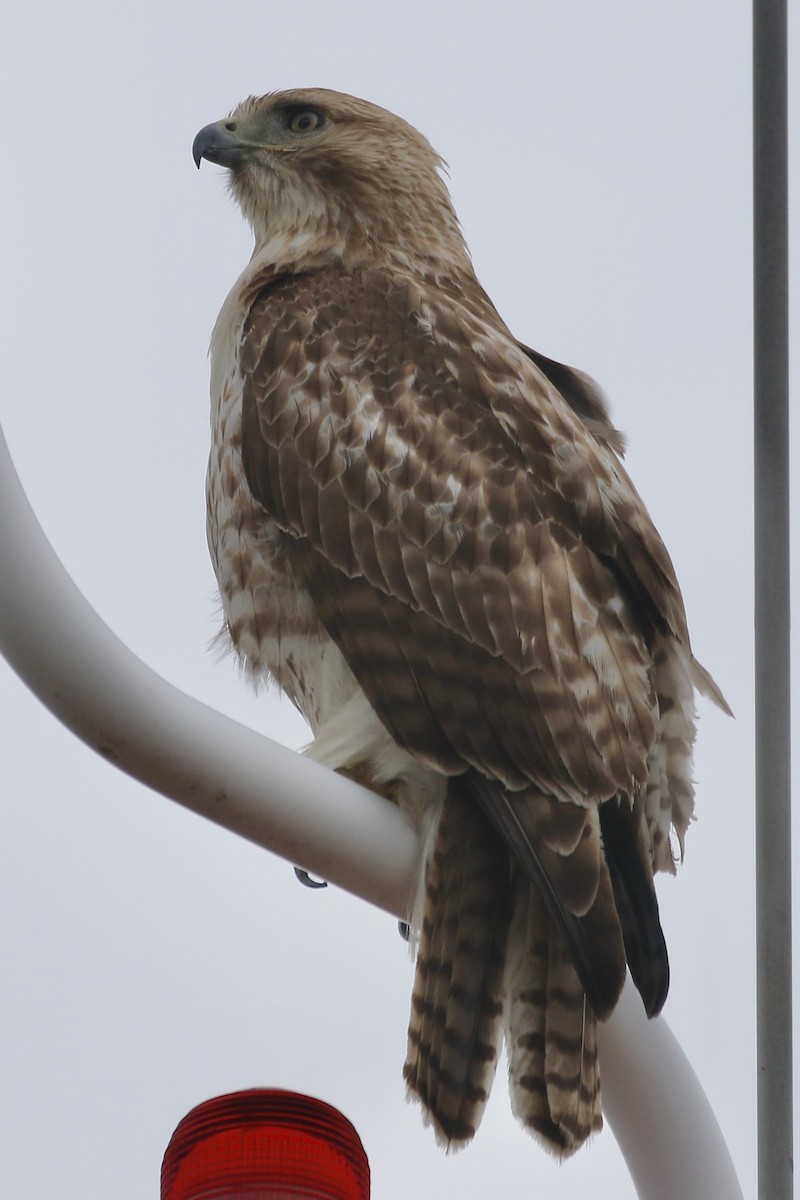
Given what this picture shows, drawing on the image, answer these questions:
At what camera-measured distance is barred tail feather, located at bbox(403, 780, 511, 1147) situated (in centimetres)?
337

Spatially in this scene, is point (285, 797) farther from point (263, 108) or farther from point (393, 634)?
point (263, 108)

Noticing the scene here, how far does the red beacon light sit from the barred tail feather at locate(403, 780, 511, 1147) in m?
1.37

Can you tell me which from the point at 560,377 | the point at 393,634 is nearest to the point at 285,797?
the point at 393,634

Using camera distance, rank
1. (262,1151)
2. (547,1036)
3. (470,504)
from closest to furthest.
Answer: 1. (262,1151)
2. (547,1036)
3. (470,504)

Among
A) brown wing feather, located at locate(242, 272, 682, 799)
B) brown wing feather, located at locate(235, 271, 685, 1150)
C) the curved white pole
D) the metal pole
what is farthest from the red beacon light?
brown wing feather, located at locate(242, 272, 682, 799)

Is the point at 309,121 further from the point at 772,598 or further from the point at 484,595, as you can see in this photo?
the point at 772,598

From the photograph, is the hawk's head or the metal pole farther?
the hawk's head

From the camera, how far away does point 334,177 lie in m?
4.88

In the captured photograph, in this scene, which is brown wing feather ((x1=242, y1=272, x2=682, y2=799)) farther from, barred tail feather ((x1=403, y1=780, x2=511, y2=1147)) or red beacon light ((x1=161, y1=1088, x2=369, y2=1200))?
red beacon light ((x1=161, y1=1088, x2=369, y2=1200))

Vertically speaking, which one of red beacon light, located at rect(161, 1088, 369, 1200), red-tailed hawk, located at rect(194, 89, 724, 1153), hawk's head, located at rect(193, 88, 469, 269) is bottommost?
red beacon light, located at rect(161, 1088, 369, 1200)

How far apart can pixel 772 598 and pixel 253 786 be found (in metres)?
1.00

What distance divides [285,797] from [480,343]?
2.07m

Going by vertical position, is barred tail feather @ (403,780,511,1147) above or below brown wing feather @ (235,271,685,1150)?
below

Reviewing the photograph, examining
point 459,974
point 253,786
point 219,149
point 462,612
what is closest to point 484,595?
point 462,612
